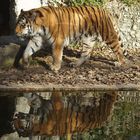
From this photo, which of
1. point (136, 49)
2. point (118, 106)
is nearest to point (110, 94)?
point (118, 106)

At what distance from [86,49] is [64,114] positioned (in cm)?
347

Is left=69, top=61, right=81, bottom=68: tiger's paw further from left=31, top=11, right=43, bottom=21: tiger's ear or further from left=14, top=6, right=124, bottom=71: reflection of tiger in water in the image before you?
left=31, top=11, right=43, bottom=21: tiger's ear

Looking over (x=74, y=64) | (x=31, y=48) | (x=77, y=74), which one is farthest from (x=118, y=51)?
(x=31, y=48)

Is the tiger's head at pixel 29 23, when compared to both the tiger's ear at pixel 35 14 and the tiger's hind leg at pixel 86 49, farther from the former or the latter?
the tiger's hind leg at pixel 86 49

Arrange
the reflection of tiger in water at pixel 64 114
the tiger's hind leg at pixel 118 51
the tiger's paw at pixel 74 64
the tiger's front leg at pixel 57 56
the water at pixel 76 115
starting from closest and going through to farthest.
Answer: the water at pixel 76 115 < the reflection of tiger in water at pixel 64 114 < the tiger's front leg at pixel 57 56 < the tiger's paw at pixel 74 64 < the tiger's hind leg at pixel 118 51

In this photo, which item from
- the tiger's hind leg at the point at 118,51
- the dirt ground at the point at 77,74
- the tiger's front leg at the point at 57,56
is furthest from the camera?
the tiger's hind leg at the point at 118,51

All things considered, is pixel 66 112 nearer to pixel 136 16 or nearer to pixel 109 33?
pixel 109 33

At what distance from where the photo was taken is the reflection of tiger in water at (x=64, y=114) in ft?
27.9

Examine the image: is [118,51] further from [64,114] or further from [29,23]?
[64,114]

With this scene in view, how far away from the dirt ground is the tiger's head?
780mm

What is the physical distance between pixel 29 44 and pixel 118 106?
113 inches

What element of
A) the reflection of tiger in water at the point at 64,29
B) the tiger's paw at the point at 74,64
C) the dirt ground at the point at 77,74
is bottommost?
the dirt ground at the point at 77,74

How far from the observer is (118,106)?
9945 millimetres

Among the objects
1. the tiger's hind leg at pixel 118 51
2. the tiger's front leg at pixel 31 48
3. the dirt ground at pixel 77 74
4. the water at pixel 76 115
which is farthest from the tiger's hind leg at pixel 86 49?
the water at pixel 76 115
